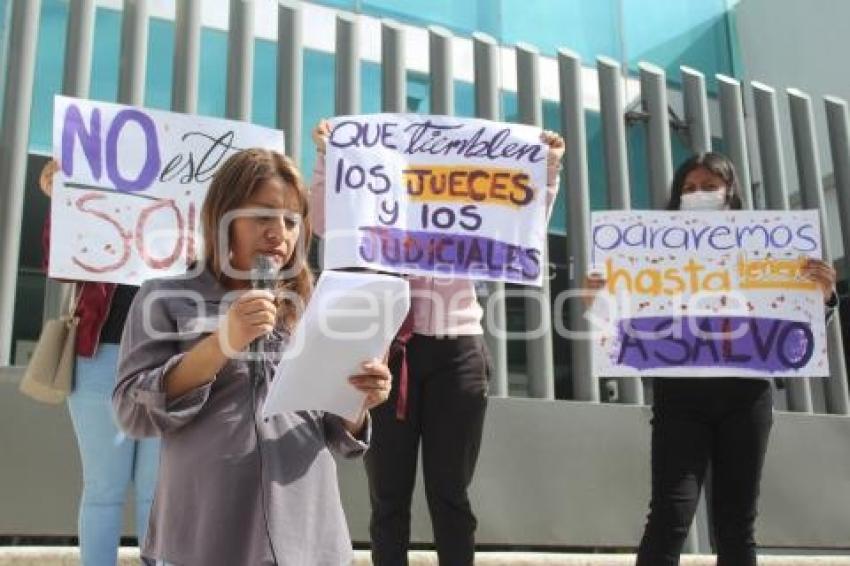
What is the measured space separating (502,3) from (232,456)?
6049mm

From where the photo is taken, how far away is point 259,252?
5.53 ft

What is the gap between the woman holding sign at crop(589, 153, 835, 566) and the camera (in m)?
2.79

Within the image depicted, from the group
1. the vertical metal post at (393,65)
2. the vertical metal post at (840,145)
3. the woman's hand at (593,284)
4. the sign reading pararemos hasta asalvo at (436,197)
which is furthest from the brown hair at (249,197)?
the vertical metal post at (840,145)

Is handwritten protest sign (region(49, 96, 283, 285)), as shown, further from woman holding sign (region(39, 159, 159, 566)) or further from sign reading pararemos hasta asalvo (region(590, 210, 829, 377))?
sign reading pararemos hasta asalvo (region(590, 210, 829, 377))

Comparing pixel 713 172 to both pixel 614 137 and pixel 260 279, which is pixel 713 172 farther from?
pixel 260 279

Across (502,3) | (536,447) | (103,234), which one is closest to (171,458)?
(103,234)

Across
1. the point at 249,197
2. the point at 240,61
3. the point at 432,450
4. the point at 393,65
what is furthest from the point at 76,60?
the point at 249,197

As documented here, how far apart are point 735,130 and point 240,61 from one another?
9.50 feet

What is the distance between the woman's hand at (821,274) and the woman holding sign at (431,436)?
1.37 meters

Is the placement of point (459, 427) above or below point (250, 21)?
below

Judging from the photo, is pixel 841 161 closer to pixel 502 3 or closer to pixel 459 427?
pixel 502 3

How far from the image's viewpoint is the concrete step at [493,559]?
Answer: 3.30m

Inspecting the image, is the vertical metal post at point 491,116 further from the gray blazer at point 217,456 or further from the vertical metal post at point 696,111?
the gray blazer at point 217,456

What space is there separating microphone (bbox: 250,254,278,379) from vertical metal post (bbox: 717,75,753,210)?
4.27m
